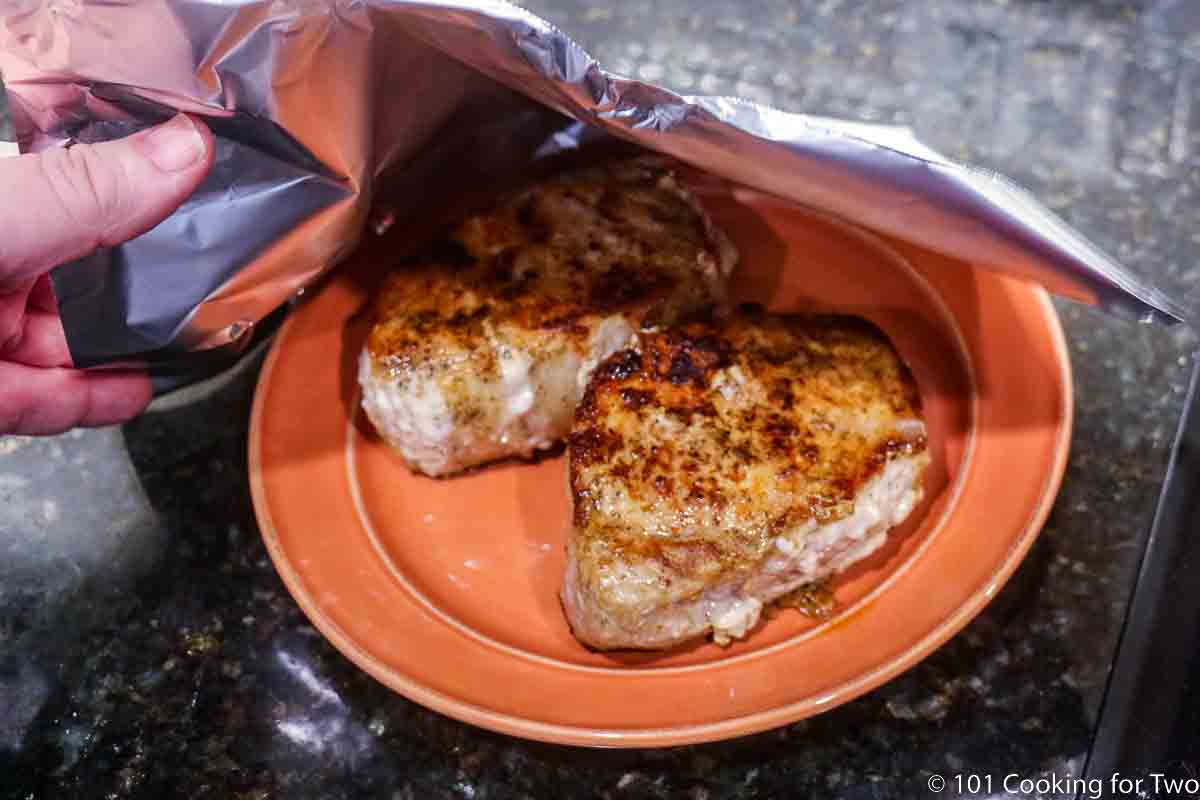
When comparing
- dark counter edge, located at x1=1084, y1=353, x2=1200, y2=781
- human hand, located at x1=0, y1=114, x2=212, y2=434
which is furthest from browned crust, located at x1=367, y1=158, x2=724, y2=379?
dark counter edge, located at x1=1084, y1=353, x2=1200, y2=781

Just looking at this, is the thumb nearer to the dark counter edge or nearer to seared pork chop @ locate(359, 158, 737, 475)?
seared pork chop @ locate(359, 158, 737, 475)

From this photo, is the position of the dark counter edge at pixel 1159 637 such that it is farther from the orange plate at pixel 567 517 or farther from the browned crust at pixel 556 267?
the browned crust at pixel 556 267

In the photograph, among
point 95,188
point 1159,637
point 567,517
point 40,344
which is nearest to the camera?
point 95,188

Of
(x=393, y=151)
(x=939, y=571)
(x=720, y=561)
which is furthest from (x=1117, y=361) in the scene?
(x=393, y=151)

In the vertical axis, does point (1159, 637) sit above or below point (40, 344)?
above

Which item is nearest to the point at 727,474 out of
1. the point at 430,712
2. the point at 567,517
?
the point at 567,517

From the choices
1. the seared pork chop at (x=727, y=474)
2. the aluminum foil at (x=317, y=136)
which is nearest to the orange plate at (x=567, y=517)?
the seared pork chop at (x=727, y=474)

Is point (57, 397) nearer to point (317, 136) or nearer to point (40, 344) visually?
point (40, 344)
